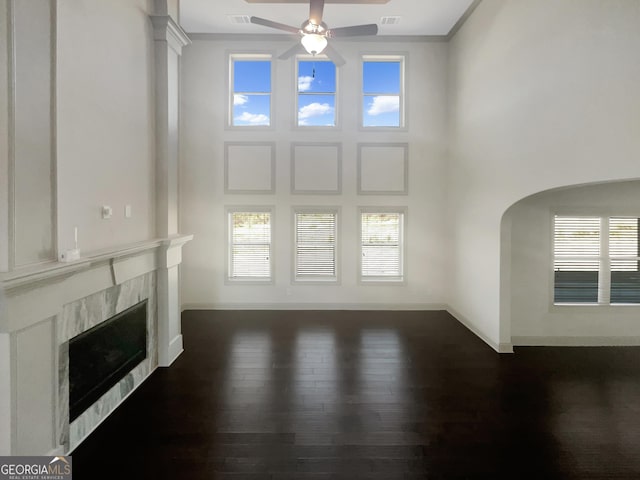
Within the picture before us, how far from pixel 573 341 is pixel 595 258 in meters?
1.12

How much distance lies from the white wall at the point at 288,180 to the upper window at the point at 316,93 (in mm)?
174

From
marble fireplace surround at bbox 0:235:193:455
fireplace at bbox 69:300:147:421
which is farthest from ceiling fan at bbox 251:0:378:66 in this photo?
fireplace at bbox 69:300:147:421

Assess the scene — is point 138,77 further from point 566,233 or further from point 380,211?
point 566,233

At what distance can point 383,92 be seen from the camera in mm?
6375

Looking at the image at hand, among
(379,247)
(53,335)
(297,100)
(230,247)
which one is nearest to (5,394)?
(53,335)

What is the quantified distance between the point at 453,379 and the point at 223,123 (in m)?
5.28

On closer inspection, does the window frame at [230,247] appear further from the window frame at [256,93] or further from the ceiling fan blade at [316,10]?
the ceiling fan blade at [316,10]

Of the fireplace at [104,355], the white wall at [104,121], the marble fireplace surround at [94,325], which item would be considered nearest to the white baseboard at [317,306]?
the marble fireplace surround at [94,325]

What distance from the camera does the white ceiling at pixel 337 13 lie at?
5.23 m

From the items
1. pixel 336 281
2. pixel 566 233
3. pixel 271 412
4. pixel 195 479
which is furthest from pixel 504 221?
pixel 195 479

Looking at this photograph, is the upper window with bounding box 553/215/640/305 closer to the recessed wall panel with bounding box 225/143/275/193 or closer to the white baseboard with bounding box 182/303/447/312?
the white baseboard with bounding box 182/303/447/312

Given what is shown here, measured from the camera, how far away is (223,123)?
6.21 m

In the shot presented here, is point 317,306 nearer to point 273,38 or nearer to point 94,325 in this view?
point 94,325

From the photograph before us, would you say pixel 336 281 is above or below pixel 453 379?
above
